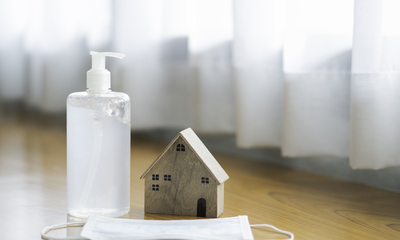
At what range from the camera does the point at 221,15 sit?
4.04 ft

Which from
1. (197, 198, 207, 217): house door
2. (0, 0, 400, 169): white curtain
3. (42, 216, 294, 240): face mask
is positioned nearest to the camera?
(42, 216, 294, 240): face mask

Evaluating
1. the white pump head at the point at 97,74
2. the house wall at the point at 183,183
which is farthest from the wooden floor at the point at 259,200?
the white pump head at the point at 97,74

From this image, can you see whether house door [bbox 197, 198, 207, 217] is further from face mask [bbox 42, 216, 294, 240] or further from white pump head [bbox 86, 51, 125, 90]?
white pump head [bbox 86, 51, 125, 90]

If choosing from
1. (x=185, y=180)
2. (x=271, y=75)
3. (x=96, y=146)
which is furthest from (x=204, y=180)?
(x=271, y=75)

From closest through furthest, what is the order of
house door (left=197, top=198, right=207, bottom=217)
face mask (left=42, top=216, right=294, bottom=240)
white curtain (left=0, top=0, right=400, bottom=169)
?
face mask (left=42, top=216, right=294, bottom=240), house door (left=197, top=198, right=207, bottom=217), white curtain (left=0, top=0, right=400, bottom=169)

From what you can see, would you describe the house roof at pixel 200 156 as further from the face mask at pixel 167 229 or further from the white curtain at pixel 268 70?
the white curtain at pixel 268 70

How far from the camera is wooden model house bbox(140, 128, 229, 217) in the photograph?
67cm

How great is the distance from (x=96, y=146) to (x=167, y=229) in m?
0.16

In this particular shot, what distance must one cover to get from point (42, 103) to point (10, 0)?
570mm

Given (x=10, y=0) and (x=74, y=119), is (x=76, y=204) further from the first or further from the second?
(x=10, y=0)

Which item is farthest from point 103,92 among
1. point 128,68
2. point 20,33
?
point 20,33

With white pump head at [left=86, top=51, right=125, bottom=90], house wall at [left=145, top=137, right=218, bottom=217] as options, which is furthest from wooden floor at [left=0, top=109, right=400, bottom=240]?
white pump head at [left=86, top=51, right=125, bottom=90]

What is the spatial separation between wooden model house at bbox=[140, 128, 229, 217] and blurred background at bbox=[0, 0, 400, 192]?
1.08 feet

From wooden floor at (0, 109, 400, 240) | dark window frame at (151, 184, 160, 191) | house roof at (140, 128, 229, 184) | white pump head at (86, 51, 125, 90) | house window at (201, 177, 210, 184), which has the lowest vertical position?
wooden floor at (0, 109, 400, 240)
